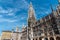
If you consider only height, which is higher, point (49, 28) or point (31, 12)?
point (31, 12)

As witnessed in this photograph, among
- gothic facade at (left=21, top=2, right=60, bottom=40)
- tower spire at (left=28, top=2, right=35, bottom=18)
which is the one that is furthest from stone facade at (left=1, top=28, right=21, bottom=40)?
gothic facade at (left=21, top=2, right=60, bottom=40)

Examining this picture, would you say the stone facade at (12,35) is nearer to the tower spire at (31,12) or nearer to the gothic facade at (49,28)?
the tower spire at (31,12)

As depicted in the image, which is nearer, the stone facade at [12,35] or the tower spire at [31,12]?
the tower spire at [31,12]

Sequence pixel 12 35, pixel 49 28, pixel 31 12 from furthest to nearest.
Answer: pixel 12 35
pixel 31 12
pixel 49 28

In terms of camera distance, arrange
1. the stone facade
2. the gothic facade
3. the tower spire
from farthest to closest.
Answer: the stone facade < the tower spire < the gothic facade

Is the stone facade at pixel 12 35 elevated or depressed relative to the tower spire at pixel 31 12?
depressed

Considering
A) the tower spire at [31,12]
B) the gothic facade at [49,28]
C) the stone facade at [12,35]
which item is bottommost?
the gothic facade at [49,28]

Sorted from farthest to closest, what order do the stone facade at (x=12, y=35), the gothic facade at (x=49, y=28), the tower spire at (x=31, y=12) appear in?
the stone facade at (x=12, y=35) < the tower spire at (x=31, y=12) < the gothic facade at (x=49, y=28)

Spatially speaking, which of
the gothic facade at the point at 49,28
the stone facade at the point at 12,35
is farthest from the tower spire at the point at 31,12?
the stone facade at the point at 12,35

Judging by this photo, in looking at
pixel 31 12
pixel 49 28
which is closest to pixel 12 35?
pixel 31 12

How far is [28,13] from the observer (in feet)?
259

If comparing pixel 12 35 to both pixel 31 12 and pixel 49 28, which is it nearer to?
pixel 31 12

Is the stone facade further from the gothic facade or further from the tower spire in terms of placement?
the gothic facade

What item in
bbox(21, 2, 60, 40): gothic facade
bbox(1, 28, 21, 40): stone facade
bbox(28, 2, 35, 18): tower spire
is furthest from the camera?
bbox(1, 28, 21, 40): stone facade
